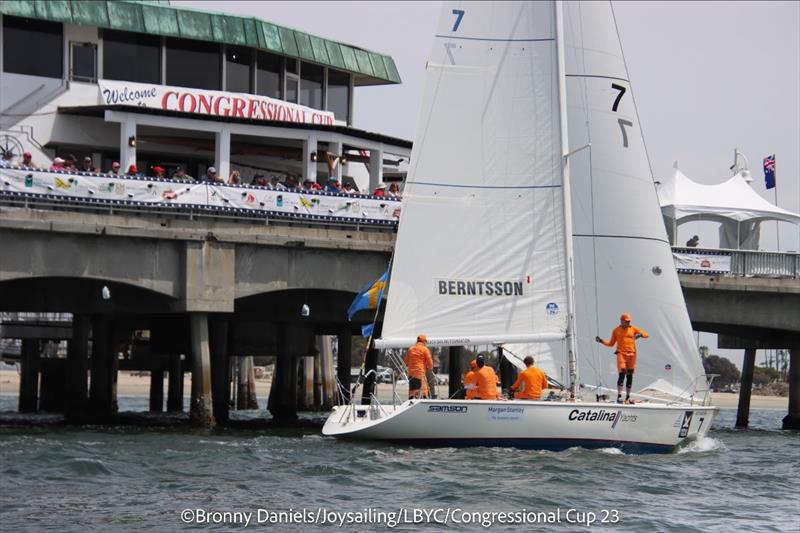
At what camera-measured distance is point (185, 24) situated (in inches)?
1973

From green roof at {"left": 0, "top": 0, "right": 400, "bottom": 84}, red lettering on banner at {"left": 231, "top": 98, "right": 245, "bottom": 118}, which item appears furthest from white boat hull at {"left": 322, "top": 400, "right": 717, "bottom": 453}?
green roof at {"left": 0, "top": 0, "right": 400, "bottom": 84}

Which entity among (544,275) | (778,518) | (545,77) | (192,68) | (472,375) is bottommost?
(778,518)

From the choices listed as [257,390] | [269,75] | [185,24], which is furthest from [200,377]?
[257,390]

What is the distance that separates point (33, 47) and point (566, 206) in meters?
22.3

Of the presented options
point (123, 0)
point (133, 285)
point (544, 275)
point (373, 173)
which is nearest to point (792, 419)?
point (373, 173)

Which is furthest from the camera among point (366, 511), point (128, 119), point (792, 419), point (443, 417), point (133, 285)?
point (792, 419)

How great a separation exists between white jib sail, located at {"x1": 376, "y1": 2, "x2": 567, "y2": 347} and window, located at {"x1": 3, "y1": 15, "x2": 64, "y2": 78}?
760 inches

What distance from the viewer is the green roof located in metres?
47.8

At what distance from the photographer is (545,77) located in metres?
34.0

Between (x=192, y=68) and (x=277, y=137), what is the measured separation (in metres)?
4.38

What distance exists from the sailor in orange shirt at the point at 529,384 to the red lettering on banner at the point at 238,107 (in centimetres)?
2099

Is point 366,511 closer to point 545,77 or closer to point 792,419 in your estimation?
point 545,77

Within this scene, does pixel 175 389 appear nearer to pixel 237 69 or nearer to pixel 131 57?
pixel 237 69

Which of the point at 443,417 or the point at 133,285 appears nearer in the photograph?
the point at 443,417
